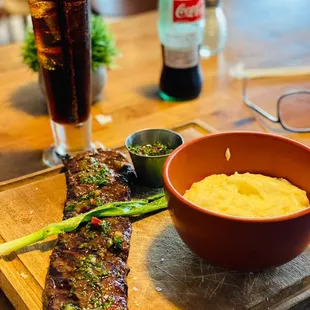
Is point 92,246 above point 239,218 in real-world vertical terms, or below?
below

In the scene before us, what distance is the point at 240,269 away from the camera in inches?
31.8

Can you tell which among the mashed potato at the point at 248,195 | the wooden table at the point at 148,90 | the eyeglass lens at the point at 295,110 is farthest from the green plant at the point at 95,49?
the mashed potato at the point at 248,195

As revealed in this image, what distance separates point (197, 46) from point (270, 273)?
0.71 m

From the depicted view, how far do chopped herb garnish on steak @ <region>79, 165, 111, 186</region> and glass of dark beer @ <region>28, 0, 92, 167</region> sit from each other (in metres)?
0.21

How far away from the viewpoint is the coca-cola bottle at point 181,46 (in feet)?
4.46

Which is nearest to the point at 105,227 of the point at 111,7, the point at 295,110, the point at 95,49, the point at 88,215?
the point at 88,215

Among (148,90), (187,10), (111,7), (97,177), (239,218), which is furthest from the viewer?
(111,7)

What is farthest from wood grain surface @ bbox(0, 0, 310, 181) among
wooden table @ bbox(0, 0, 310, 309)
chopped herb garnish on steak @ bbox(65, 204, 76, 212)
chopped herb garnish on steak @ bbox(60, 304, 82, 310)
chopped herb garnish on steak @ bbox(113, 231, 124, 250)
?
chopped herb garnish on steak @ bbox(60, 304, 82, 310)

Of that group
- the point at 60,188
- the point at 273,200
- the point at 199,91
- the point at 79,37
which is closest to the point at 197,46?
the point at 199,91

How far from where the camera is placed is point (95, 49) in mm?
1363

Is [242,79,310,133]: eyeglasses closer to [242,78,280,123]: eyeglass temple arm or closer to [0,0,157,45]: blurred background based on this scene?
[242,78,280,123]: eyeglass temple arm

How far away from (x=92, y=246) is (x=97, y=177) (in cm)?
19

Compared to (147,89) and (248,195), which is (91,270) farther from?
(147,89)

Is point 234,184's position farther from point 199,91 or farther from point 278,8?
point 278,8
